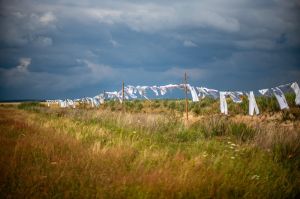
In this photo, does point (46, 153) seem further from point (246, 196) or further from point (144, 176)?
point (246, 196)

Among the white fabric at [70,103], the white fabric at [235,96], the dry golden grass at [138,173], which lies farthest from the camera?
the white fabric at [70,103]

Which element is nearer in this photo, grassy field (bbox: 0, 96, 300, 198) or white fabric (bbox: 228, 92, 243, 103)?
grassy field (bbox: 0, 96, 300, 198)

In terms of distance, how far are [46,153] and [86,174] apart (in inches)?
63.1

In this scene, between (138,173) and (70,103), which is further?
(70,103)

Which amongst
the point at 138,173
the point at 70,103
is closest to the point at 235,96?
the point at 138,173

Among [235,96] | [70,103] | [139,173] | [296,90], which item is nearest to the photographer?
[139,173]

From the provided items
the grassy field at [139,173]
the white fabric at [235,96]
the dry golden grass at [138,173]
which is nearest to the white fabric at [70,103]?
the white fabric at [235,96]

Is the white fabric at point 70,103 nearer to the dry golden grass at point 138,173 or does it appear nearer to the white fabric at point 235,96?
the white fabric at point 235,96

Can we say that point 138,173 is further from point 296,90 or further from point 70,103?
point 70,103

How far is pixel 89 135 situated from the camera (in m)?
10.1

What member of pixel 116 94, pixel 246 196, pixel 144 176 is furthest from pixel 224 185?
pixel 116 94

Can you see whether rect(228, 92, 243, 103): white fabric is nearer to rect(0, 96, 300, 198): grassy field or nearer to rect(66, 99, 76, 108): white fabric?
rect(0, 96, 300, 198): grassy field

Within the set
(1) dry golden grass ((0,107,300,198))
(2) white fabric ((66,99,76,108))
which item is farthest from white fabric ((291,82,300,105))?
(2) white fabric ((66,99,76,108))

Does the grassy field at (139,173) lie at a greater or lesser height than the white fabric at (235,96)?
lesser
